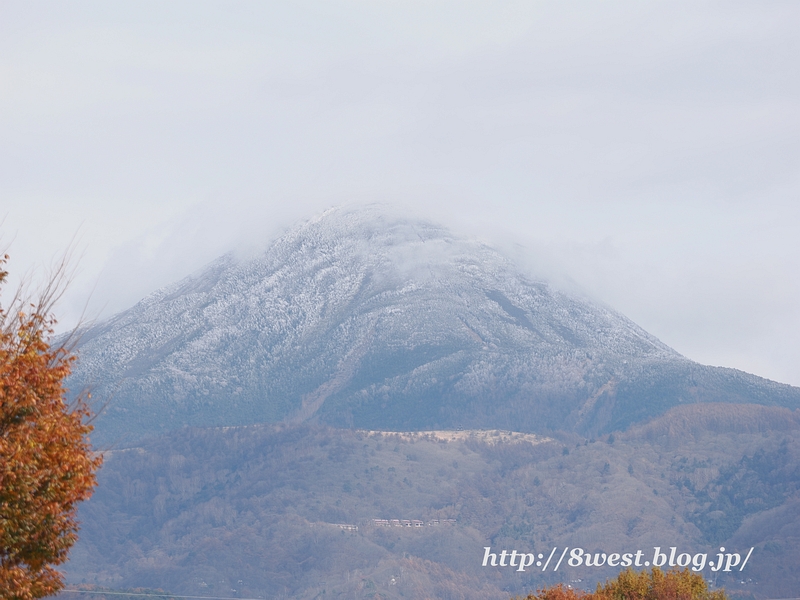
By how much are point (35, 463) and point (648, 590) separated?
123 feet

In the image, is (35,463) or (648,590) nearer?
(35,463)

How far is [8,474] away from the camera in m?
23.1

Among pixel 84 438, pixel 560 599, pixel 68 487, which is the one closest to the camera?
pixel 68 487

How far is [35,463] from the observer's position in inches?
→ 936

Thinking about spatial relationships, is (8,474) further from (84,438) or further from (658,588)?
(658,588)

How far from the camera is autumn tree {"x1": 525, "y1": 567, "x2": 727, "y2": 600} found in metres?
50.8

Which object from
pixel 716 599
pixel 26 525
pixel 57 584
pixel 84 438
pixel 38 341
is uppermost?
pixel 38 341

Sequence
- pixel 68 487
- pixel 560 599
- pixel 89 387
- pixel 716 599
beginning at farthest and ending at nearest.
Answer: pixel 716 599, pixel 560 599, pixel 89 387, pixel 68 487

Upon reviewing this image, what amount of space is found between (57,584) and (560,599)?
1135 inches

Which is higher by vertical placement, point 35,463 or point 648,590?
point 35,463

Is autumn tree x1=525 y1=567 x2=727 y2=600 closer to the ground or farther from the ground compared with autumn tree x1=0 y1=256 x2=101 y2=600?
closer to the ground

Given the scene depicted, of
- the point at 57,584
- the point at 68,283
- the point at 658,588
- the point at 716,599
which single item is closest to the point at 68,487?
the point at 57,584

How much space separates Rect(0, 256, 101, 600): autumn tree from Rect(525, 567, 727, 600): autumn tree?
28.7m

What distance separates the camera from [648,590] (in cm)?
5334
